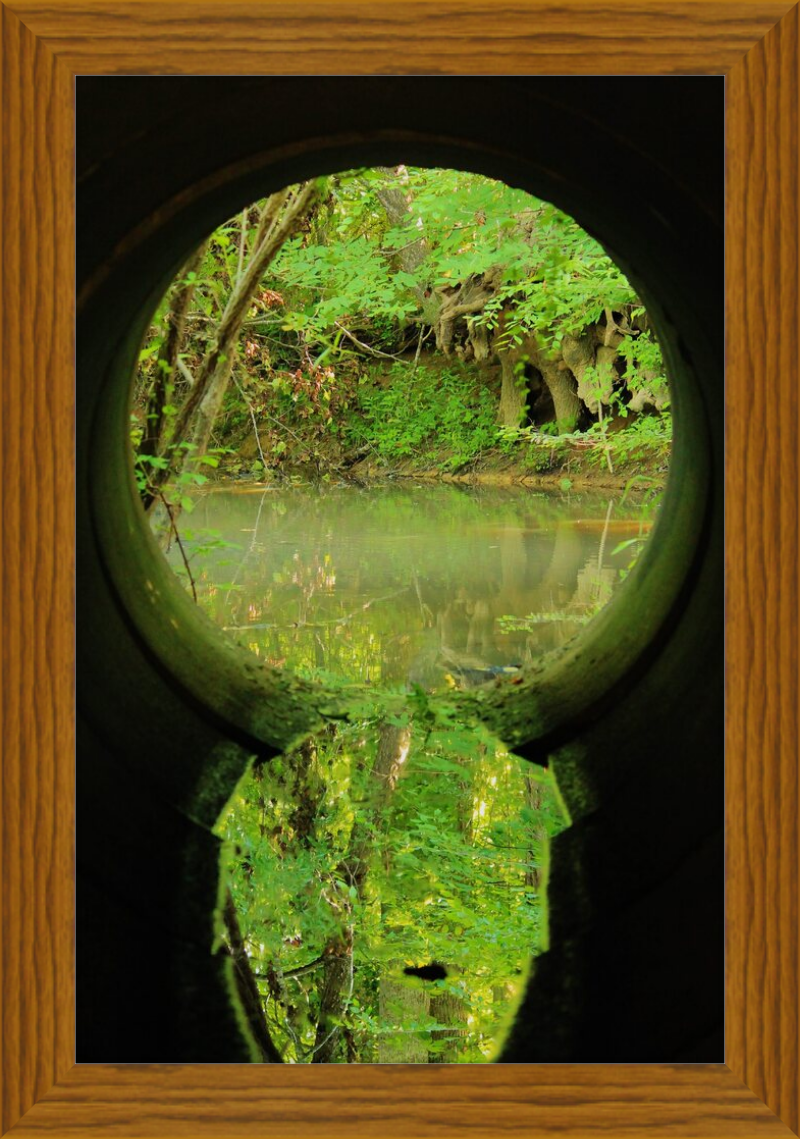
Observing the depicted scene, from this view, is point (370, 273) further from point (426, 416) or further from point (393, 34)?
point (426, 416)

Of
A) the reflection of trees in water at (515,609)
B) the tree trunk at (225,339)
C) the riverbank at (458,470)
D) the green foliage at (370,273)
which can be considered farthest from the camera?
the riverbank at (458,470)

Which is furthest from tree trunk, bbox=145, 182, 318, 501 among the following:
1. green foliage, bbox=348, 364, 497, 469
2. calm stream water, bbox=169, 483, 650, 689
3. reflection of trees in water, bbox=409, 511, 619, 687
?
green foliage, bbox=348, 364, 497, 469

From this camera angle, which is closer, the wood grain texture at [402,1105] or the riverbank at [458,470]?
the wood grain texture at [402,1105]

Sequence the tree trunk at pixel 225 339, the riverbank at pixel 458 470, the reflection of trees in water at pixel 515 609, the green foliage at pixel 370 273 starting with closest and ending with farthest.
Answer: the tree trunk at pixel 225 339 → the green foliage at pixel 370 273 → the reflection of trees in water at pixel 515 609 → the riverbank at pixel 458 470

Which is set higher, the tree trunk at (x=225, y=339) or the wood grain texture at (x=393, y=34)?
the tree trunk at (x=225, y=339)
